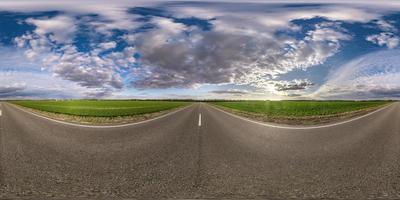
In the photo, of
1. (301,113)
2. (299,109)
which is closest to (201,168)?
(301,113)

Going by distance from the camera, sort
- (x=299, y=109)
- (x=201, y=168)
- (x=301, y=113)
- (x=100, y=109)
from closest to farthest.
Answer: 1. (x=201, y=168)
2. (x=301, y=113)
3. (x=100, y=109)
4. (x=299, y=109)

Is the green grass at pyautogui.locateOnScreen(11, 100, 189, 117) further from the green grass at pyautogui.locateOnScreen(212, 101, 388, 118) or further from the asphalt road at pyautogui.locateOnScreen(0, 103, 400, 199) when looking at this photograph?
the asphalt road at pyautogui.locateOnScreen(0, 103, 400, 199)

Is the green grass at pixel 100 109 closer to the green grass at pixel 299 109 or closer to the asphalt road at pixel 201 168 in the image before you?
the green grass at pixel 299 109

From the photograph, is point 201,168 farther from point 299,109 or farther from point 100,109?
point 299,109

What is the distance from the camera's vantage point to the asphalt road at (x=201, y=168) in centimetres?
578

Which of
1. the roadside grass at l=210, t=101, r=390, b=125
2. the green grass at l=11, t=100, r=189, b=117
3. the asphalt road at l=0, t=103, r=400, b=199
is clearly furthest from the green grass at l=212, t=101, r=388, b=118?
the asphalt road at l=0, t=103, r=400, b=199

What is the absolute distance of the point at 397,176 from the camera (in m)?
6.80

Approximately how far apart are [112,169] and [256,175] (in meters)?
3.26

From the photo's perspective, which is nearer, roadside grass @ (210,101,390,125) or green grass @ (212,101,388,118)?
roadside grass @ (210,101,390,125)

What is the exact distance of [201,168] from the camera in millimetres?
7688

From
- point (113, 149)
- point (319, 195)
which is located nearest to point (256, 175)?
point (319, 195)

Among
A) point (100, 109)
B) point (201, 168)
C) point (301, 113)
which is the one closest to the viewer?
point (201, 168)

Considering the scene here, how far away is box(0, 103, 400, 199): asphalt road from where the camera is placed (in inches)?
228

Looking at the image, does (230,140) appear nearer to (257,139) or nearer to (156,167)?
(257,139)
